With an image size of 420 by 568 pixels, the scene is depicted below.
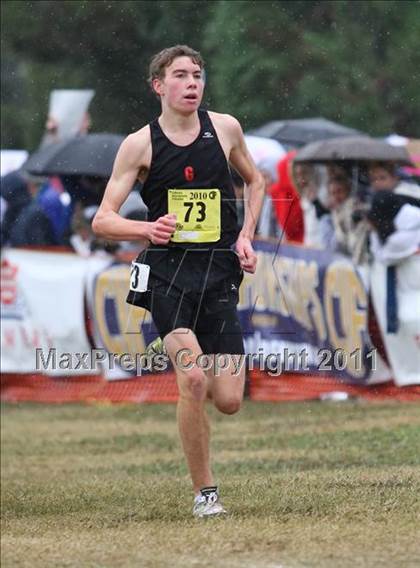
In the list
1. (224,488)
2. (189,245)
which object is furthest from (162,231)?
(224,488)

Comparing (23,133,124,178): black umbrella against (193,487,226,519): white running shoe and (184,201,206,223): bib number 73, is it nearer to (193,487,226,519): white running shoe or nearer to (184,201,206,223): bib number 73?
(184,201,206,223): bib number 73

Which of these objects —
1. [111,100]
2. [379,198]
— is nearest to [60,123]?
[111,100]

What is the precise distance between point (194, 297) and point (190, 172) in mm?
602

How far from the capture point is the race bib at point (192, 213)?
776 centimetres

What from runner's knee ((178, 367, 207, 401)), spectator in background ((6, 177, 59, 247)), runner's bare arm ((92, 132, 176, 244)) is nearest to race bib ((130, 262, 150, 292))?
runner's bare arm ((92, 132, 176, 244))

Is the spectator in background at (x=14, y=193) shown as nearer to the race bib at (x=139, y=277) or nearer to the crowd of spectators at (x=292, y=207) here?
the crowd of spectators at (x=292, y=207)

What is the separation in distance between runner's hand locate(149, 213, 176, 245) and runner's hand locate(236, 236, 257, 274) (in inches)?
15.7

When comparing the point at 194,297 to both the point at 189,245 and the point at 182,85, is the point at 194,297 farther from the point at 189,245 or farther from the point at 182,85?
the point at 182,85

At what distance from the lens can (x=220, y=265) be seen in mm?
7871

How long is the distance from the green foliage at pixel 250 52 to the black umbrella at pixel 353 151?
15 centimetres

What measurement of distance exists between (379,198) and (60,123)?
11.9ft

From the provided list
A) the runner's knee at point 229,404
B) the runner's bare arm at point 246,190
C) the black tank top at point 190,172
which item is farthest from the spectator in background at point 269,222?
the runner's knee at point 229,404

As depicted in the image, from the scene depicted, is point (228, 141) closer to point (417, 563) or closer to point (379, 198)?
point (417, 563)

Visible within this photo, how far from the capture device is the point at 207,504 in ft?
25.2
